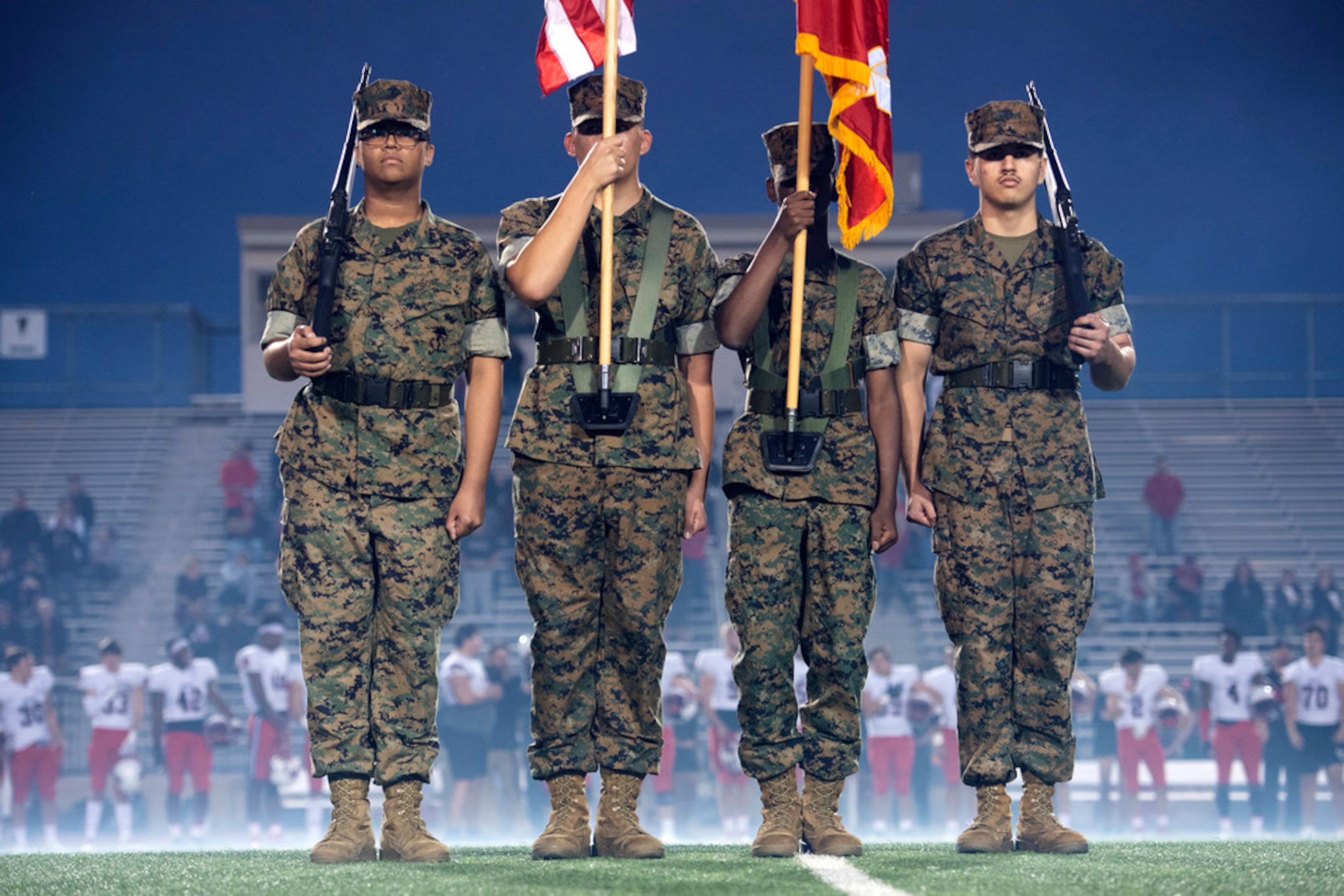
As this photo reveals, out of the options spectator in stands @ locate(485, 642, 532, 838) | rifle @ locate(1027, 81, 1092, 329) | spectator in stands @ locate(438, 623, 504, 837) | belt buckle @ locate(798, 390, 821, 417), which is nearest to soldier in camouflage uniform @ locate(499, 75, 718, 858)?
belt buckle @ locate(798, 390, 821, 417)

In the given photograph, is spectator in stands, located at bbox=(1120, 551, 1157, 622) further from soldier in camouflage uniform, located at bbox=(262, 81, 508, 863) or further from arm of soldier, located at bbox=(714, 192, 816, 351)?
soldier in camouflage uniform, located at bbox=(262, 81, 508, 863)

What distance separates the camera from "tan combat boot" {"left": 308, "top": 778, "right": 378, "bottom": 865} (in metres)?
3.64

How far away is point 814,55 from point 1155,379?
16.6 m

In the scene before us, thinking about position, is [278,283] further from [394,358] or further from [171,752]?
[171,752]

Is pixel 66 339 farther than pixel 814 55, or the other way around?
pixel 66 339

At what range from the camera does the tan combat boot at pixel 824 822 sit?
383 cm

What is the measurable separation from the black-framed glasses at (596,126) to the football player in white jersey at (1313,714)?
26.7 ft

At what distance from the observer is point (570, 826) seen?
3.76m

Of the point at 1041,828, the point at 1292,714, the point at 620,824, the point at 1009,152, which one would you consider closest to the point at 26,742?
the point at 620,824

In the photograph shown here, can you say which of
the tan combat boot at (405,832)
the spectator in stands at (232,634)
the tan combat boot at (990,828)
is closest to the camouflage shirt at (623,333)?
the tan combat boot at (405,832)

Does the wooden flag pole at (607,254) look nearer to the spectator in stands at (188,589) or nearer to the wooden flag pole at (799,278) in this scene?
the wooden flag pole at (799,278)

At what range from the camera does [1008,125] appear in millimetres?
4047

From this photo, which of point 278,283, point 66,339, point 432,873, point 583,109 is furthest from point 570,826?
point 66,339

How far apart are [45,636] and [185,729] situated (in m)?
3.91
